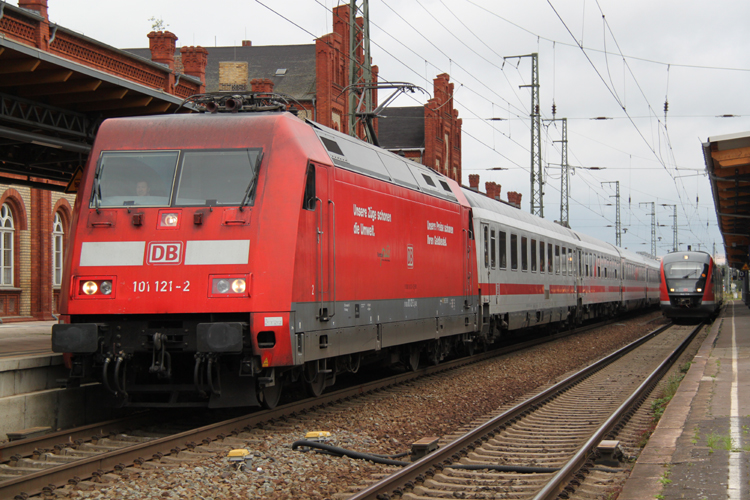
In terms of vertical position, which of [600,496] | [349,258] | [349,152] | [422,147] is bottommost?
[600,496]

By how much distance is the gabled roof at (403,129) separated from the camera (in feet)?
176

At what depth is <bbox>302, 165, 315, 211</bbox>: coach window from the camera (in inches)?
356

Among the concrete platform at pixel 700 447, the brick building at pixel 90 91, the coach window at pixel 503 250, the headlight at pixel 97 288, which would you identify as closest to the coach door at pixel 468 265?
the coach window at pixel 503 250

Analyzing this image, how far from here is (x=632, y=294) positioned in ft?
135

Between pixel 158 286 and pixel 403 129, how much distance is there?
48069 mm

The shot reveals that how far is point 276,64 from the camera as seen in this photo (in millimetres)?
46969

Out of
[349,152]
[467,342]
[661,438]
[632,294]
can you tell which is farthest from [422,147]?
[661,438]

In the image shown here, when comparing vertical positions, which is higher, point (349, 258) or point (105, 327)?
point (349, 258)

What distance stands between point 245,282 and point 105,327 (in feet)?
5.16

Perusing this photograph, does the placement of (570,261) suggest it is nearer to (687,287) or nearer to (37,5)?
(687,287)

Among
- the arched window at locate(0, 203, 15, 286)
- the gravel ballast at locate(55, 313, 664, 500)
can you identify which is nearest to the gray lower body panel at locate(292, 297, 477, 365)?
the gravel ballast at locate(55, 313, 664, 500)

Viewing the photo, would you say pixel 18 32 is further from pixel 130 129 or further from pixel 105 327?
pixel 105 327

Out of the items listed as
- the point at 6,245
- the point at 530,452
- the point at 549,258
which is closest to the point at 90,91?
the point at 530,452

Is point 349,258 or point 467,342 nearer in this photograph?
point 349,258
